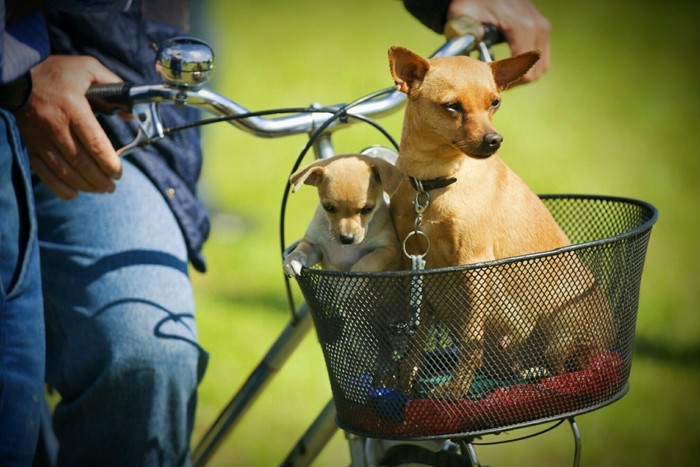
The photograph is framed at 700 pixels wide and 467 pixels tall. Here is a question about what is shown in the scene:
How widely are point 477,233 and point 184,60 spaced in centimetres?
75

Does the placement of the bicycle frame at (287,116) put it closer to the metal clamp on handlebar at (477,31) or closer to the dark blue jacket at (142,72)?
the metal clamp on handlebar at (477,31)

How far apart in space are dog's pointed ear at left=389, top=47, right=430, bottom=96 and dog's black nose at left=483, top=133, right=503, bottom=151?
0.20 meters

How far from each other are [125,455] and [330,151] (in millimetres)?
923

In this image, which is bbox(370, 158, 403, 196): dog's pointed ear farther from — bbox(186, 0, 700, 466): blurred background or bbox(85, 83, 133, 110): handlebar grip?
bbox(186, 0, 700, 466): blurred background

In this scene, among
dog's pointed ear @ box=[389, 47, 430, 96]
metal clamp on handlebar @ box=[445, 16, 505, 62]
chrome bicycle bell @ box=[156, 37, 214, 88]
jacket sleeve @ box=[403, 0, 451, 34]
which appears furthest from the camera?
jacket sleeve @ box=[403, 0, 451, 34]

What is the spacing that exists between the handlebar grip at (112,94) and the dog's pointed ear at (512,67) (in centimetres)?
86

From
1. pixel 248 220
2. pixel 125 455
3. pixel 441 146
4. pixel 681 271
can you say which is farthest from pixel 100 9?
pixel 248 220

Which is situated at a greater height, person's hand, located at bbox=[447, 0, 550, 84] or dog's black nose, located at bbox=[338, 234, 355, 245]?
person's hand, located at bbox=[447, 0, 550, 84]

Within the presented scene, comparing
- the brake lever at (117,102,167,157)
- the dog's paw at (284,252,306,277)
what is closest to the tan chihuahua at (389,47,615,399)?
the dog's paw at (284,252,306,277)

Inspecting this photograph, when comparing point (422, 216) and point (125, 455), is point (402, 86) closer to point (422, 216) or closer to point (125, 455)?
point (422, 216)

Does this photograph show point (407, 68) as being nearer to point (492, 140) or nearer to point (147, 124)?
point (492, 140)

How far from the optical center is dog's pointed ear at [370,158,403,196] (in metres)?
1.84

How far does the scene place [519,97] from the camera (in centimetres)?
922

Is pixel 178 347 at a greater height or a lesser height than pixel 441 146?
lesser
